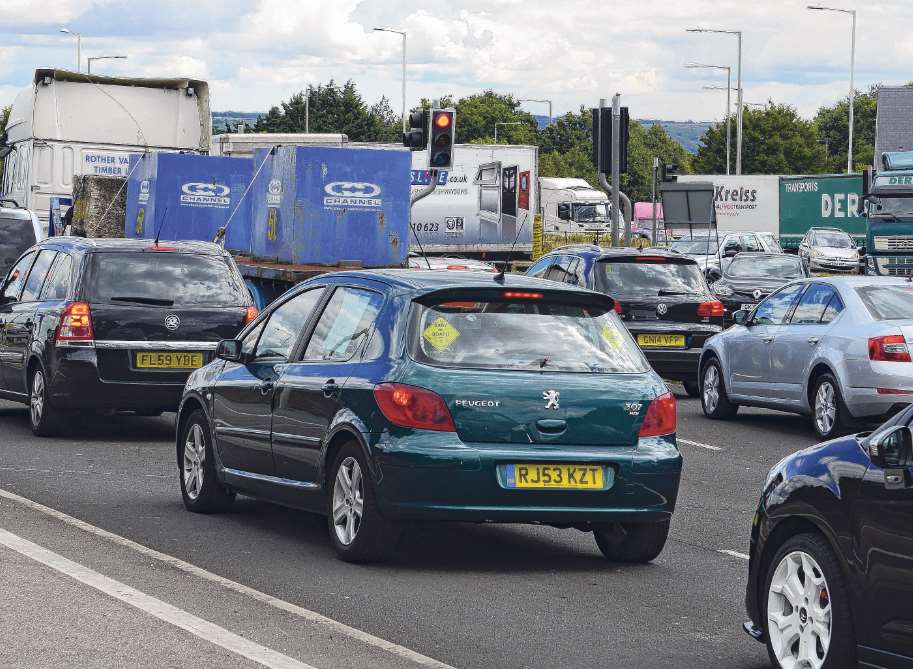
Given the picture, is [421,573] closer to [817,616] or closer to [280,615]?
[280,615]

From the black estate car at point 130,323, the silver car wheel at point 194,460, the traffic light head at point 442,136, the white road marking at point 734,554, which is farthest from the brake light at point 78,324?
the traffic light head at point 442,136

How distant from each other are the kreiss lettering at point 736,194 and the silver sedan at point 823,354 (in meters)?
51.8

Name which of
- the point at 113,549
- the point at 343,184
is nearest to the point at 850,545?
the point at 113,549

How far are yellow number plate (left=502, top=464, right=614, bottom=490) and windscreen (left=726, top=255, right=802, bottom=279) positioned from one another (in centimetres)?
2304

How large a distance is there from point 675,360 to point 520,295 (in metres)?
11.5

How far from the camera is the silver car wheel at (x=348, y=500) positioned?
893cm

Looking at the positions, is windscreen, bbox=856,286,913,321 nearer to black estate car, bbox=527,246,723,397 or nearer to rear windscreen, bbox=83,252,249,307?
black estate car, bbox=527,246,723,397

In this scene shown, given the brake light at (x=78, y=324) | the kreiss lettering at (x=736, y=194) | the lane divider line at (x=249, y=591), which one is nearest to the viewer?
the lane divider line at (x=249, y=591)

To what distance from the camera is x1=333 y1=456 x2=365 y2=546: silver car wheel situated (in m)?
8.93

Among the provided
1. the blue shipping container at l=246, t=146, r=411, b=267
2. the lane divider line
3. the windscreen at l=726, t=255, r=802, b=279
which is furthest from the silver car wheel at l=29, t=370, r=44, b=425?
the windscreen at l=726, t=255, r=802, b=279

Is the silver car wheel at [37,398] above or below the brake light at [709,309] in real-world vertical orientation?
below

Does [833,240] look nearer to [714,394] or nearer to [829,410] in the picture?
[714,394]

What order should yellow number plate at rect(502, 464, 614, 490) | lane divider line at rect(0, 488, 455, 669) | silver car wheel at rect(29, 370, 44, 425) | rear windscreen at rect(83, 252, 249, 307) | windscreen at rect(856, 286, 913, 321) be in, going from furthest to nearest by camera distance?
windscreen at rect(856, 286, 913, 321) → silver car wheel at rect(29, 370, 44, 425) → rear windscreen at rect(83, 252, 249, 307) → yellow number plate at rect(502, 464, 614, 490) → lane divider line at rect(0, 488, 455, 669)

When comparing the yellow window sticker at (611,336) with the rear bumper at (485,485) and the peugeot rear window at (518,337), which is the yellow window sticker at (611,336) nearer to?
the peugeot rear window at (518,337)
